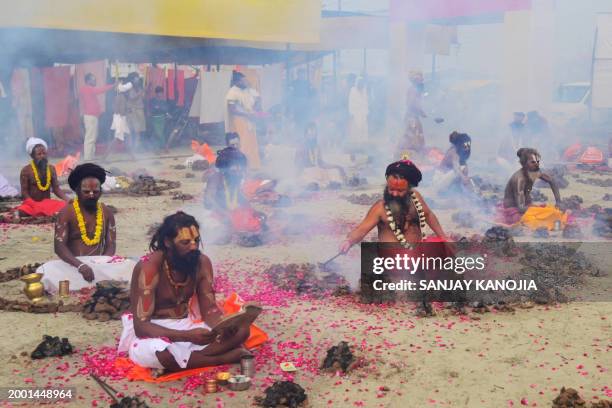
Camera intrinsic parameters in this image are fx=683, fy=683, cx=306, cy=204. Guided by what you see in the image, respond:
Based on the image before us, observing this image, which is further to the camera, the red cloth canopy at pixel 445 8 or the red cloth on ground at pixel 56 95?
the red cloth canopy at pixel 445 8

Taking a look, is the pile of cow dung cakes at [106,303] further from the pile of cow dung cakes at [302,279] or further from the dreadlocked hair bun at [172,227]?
the pile of cow dung cakes at [302,279]

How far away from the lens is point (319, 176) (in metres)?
12.9

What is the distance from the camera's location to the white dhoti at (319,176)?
12.7 metres

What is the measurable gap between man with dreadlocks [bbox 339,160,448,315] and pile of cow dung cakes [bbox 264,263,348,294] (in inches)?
27.4

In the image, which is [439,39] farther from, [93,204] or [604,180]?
[93,204]

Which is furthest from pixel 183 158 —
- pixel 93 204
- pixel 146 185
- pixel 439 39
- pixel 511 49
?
pixel 439 39

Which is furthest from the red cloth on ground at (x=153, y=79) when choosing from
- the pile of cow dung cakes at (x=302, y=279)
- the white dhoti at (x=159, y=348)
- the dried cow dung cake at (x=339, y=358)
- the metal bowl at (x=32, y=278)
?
the dried cow dung cake at (x=339, y=358)

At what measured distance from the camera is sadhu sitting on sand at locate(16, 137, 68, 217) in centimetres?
927

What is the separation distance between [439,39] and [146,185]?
21.1m

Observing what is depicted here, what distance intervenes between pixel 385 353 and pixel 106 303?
2.51 meters

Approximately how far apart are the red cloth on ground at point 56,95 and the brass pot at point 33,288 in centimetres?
1166

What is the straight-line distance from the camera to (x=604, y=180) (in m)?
13.6

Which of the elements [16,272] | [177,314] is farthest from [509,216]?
[16,272]

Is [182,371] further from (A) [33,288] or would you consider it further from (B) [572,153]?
(B) [572,153]
